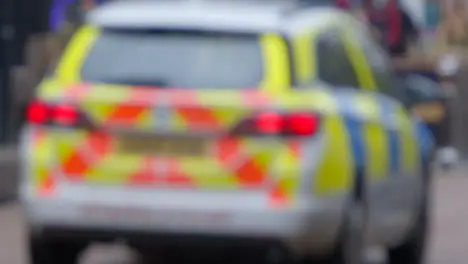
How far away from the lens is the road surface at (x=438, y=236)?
1263 centimetres

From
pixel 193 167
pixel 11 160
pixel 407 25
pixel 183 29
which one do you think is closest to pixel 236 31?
pixel 183 29

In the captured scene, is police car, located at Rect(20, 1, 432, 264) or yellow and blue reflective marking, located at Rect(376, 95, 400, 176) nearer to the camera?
police car, located at Rect(20, 1, 432, 264)

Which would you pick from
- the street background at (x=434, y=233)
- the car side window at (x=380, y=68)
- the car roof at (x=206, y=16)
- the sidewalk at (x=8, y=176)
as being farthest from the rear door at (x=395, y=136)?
the sidewalk at (x=8, y=176)

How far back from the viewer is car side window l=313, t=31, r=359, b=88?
32.8 ft

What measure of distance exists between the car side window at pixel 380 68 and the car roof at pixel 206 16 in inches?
30.2

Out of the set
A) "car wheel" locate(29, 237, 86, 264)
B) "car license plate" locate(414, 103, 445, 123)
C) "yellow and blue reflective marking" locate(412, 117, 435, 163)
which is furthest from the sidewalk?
"car license plate" locate(414, 103, 445, 123)

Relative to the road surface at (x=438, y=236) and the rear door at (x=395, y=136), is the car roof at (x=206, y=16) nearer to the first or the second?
the rear door at (x=395, y=136)

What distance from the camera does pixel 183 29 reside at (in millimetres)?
9781

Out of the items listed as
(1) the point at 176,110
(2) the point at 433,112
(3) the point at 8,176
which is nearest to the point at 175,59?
(1) the point at 176,110

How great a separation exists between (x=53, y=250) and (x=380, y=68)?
254cm

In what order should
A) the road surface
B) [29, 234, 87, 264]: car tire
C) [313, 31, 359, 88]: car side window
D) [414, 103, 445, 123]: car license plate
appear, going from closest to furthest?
1. [29, 234, 87, 264]: car tire
2. [313, 31, 359, 88]: car side window
3. the road surface
4. [414, 103, 445, 123]: car license plate

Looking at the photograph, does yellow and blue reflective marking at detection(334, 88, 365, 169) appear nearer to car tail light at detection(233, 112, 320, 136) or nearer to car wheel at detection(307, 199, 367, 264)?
car wheel at detection(307, 199, 367, 264)

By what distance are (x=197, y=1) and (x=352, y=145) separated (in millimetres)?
1468

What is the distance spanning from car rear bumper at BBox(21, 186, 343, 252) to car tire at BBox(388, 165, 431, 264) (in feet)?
7.74
